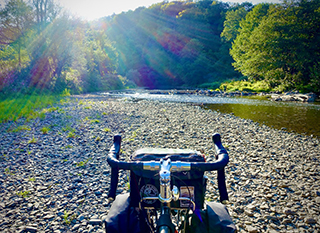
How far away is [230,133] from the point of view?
10.8m

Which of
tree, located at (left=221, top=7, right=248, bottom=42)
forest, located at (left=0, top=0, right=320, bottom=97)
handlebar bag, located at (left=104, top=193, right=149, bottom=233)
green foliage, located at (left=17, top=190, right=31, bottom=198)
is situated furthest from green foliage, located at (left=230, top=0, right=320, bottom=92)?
tree, located at (left=221, top=7, right=248, bottom=42)

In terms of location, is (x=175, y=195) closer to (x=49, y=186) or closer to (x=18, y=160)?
(x=49, y=186)

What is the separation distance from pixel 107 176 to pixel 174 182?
429 cm

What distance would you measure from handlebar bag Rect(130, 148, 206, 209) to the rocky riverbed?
89.9 inches

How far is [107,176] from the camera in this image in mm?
5793

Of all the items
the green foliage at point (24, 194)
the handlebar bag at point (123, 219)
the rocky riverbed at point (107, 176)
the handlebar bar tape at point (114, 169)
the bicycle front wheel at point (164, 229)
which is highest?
the handlebar bar tape at point (114, 169)

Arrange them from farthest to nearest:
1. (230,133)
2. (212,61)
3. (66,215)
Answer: (212,61) → (230,133) → (66,215)

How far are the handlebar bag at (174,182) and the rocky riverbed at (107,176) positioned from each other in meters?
2.28

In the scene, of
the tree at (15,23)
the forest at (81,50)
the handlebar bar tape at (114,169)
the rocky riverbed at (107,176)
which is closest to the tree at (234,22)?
the forest at (81,50)

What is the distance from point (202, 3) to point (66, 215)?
419 feet

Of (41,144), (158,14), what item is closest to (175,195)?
(41,144)

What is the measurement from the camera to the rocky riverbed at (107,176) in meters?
4.03

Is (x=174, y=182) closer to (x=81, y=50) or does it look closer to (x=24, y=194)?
(x=24, y=194)

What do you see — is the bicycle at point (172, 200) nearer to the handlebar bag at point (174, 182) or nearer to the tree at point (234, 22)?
the handlebar bag at point (174, 182)
